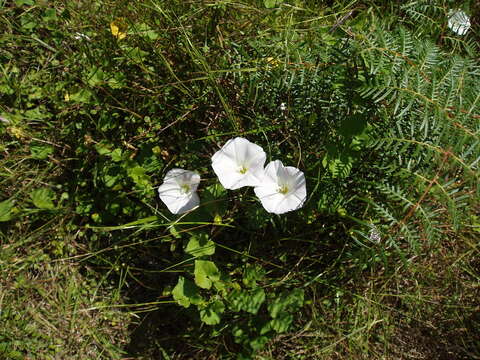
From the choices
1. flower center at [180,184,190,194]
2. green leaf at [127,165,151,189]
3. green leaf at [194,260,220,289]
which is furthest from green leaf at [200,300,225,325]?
green leaf at [127,165,151,189]

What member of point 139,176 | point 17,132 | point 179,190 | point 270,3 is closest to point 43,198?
point 17,132

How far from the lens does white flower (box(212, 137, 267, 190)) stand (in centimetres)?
193

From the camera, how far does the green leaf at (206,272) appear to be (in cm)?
206

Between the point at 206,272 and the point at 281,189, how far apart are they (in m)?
0.55

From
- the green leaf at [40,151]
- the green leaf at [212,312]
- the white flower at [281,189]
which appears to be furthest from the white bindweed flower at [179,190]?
the green leaf at [40,151]

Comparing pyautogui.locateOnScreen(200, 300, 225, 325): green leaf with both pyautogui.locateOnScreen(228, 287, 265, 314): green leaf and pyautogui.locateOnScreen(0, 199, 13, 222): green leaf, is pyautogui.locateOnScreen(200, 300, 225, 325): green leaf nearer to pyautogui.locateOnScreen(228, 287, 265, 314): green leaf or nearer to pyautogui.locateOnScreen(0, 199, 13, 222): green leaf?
pyautogui.locateOnScreen(228, 287, 265, 314): green leaf

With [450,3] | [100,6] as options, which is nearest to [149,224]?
[100,6]

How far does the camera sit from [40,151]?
7.96 feet

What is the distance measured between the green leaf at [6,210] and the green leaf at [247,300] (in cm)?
130

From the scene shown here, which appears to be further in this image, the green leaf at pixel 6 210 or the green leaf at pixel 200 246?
the green leaf at pixel 6 210

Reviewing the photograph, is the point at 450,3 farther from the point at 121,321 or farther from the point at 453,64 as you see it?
the point at 121,321

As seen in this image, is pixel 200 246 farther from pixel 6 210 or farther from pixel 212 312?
pixel 6 210

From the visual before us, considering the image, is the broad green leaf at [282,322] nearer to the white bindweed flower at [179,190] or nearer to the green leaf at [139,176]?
the white bindweed flower at [179,190]

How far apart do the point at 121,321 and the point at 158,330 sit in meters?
0.22
